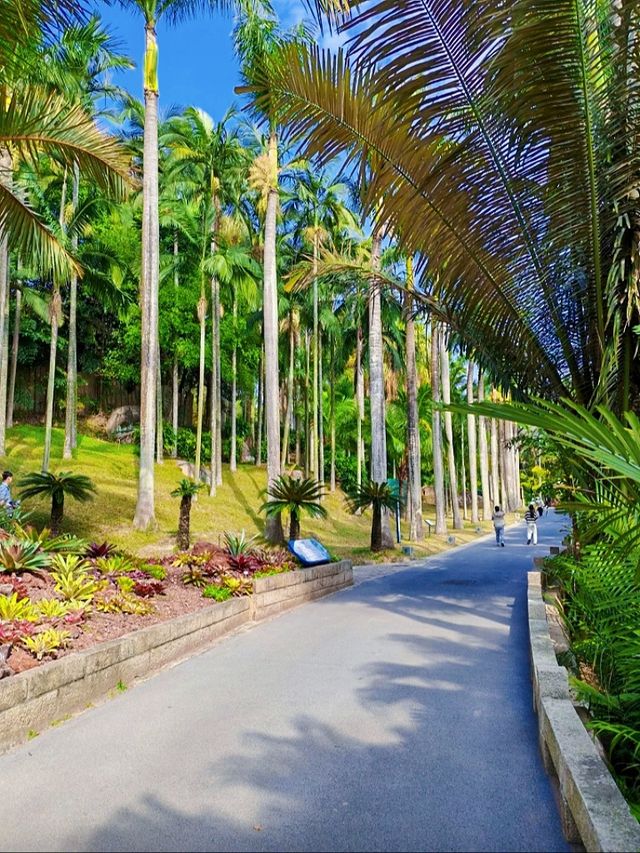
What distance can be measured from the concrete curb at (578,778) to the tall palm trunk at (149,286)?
14557mm

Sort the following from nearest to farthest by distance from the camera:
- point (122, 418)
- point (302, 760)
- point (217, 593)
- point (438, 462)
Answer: point (302, 760), point (217, 593), point (438, 462), point (122, 418)

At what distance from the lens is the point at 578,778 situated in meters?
3.11

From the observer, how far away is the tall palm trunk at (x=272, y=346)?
1853cm

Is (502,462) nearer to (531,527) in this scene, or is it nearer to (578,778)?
(531,527)

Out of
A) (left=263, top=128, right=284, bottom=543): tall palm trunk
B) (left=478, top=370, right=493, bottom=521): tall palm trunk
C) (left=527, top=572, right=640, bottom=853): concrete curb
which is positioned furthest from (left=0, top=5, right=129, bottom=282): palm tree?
(left=478, top=370, right=493, bottom=521): tall palm trunk

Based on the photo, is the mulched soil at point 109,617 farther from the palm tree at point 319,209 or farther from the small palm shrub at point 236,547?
the palm tree at point 319,209

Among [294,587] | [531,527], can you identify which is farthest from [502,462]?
[294,587]

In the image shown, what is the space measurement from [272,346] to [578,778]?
54.6 feet

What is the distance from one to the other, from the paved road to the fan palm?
343 centimetres

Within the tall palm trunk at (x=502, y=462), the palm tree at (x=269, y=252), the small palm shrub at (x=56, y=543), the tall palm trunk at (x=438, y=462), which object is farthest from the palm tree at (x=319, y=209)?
the tall palm trunk at (x=502, y=462)

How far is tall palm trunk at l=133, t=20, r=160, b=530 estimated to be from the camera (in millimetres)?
17922

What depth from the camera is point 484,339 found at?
798cm

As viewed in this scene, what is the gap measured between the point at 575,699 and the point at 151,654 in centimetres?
409

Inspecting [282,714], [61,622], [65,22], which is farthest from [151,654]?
[65,22]
